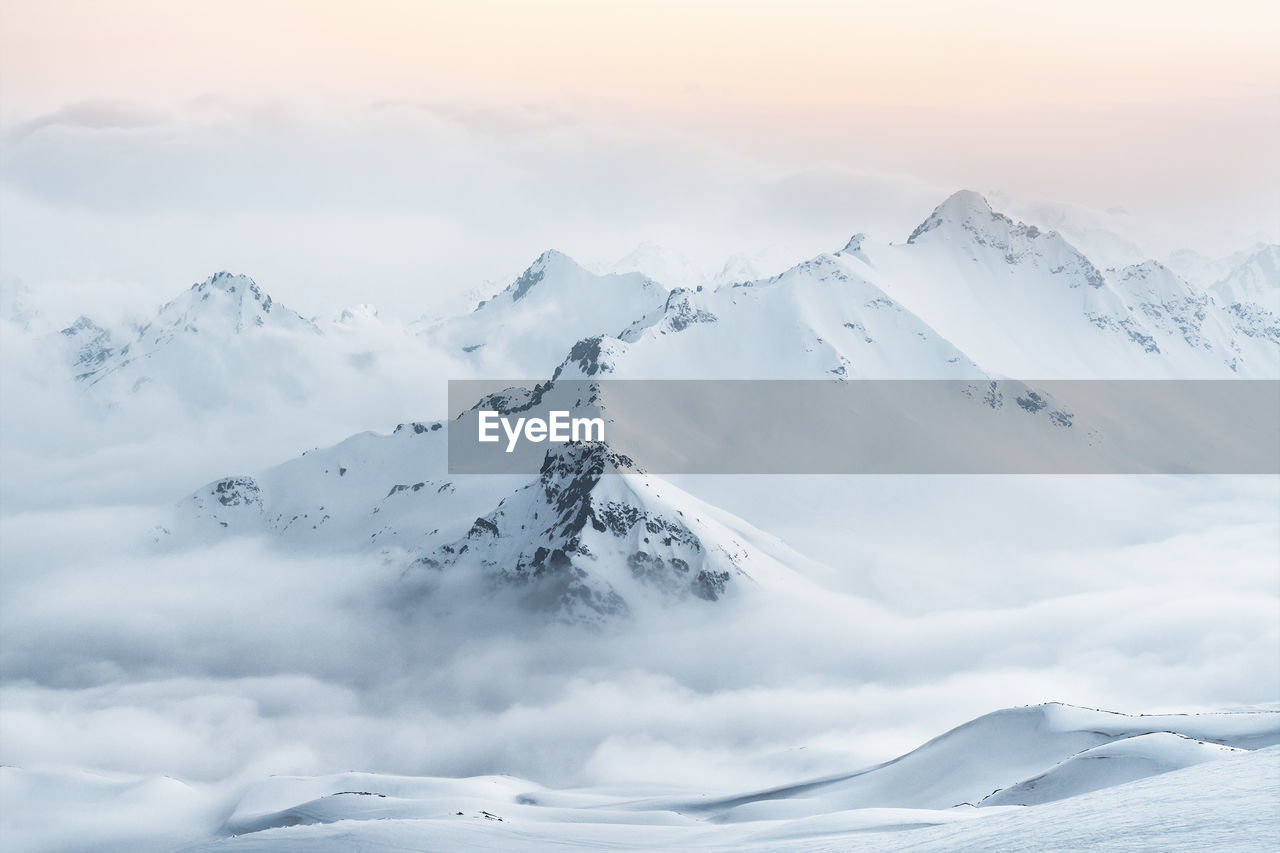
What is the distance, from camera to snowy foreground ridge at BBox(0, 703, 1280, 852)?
48906 millimetres

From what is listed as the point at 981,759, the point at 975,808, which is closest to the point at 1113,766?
the point at 975,808

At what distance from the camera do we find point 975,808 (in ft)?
329

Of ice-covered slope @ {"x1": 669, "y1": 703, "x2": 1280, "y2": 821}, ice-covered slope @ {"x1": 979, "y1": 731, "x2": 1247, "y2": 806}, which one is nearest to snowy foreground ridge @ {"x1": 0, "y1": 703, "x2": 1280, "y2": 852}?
ice-covered slope @ {"x1": 979, "y1": 731, "x2": 1247, "y2": 806}

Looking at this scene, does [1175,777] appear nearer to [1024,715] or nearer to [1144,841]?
[1144,841]

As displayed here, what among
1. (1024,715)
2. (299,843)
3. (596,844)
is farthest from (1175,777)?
(1024,715)

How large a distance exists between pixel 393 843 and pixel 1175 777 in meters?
36.4

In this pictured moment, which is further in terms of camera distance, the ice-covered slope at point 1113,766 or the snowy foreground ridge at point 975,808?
the ice-covered slope at point 1113,766

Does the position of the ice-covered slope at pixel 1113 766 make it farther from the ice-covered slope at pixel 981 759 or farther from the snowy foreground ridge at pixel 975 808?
the ice-covered slope at pixel 981 759

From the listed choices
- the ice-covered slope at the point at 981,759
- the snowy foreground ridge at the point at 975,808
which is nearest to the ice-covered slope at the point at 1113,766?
the snowy foreground ridge at the point at 975,808

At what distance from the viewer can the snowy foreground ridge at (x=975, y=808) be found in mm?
48906

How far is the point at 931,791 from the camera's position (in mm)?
159625

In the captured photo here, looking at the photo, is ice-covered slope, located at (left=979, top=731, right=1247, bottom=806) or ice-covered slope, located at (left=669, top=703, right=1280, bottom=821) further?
ice-covered slope, located at (left=669, top=703, right=1280, bottom=821)

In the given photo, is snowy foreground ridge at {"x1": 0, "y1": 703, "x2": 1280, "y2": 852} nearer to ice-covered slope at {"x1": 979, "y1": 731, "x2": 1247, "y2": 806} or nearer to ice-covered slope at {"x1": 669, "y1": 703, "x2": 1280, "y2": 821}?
ice-covered slope at {"x1": 979, "y1": 731, "x2": 1247, "y2": 806}

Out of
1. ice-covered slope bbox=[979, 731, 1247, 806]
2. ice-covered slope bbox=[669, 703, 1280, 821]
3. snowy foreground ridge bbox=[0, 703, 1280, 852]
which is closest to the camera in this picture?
snowy foreground ridge bbox=[0, 703, 1280, 852]
